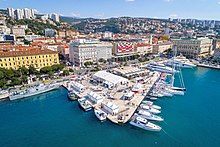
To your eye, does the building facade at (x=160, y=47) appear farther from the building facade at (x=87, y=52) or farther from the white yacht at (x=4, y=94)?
the white yacht at (x=4, y=94)

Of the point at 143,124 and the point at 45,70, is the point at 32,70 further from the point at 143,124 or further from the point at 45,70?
the point at 143,124

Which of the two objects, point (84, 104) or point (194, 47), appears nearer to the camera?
point (84, 104)

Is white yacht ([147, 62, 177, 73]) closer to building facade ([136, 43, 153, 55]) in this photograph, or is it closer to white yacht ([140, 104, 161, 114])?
building facade ([136, 43, 153, 55])

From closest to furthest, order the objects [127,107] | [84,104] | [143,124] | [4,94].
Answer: [143,124]
[127,107]
[84,104]
[4,94]

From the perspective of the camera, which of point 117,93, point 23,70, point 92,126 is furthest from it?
point 23,70

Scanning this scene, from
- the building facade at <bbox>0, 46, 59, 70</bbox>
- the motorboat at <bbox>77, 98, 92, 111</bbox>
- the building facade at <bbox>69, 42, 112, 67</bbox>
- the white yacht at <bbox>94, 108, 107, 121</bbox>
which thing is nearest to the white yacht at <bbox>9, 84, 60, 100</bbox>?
the motorboat at <bbox>77, 98, 92, 111</bbox>

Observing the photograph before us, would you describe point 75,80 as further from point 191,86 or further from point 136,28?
point 136,28

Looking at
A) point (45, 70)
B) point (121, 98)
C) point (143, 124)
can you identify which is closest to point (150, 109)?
point (143, 124)

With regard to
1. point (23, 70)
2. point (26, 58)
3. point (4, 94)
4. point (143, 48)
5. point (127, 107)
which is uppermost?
point (143, 48)

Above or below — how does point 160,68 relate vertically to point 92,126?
above
